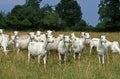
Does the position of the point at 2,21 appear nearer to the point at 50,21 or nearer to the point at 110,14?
the point at 50,21

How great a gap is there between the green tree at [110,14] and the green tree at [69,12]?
8.66m

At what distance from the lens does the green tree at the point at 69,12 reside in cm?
8262

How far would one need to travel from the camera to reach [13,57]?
22969mm

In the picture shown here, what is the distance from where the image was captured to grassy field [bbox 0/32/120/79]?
17781 mm

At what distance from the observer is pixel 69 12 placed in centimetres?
8325

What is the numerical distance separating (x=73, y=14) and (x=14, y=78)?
219ft

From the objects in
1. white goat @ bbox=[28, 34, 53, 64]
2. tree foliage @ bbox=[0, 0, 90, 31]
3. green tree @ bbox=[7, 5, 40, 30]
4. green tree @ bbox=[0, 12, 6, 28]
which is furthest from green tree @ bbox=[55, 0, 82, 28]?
white goat @ bbox=[28, 34, 53, 64]

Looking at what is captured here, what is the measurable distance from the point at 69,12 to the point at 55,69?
63751 millimetres

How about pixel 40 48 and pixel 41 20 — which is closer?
pixel 40 48

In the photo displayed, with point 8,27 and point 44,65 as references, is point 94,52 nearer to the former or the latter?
point 44,65

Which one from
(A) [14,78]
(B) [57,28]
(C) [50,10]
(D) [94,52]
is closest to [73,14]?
(C) [50,10]

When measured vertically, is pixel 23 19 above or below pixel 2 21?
above

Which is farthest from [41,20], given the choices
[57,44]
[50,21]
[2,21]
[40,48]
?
[40,48]

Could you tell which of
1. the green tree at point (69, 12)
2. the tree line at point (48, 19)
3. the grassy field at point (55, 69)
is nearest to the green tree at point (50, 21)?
the tree line at point (48, 19)
